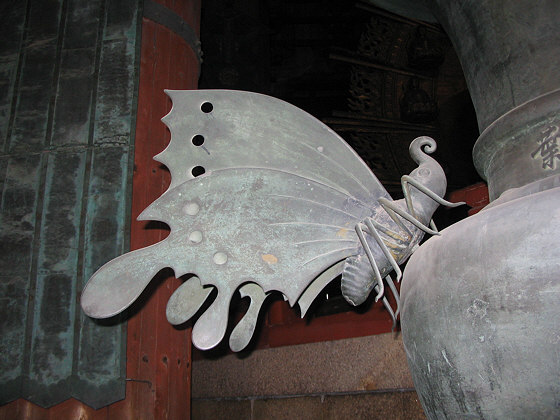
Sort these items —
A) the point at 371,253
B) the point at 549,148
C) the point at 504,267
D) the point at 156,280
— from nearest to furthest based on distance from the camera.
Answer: the point at 504,267, the point at 549,148, the point at 371,253, the point at 156,280

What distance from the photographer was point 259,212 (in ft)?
3.74

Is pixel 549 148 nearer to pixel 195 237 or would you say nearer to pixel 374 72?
pixel 195 237

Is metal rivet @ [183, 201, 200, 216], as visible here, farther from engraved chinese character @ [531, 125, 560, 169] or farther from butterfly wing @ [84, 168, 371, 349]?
engraved chinese character @ [531, 125, 560, 169]

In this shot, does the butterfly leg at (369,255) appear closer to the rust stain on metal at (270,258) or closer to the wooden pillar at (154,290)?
the rust stain on metal at (270,258)

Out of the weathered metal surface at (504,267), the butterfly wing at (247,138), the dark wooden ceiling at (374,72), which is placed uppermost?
the dark wooden ceiling at (374,72)

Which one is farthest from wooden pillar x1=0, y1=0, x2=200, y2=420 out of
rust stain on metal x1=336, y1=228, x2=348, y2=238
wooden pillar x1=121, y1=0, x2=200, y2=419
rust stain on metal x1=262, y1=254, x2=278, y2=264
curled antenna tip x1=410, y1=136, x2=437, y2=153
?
curled antenna tip x1=410, y1=136, x2=437, y2=153

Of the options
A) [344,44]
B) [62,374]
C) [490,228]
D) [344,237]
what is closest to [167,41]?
[62,374]

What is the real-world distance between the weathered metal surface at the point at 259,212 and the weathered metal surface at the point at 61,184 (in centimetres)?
78

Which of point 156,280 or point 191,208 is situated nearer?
point 191,208

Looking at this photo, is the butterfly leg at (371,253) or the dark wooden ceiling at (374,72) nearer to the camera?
the butterfly leg at (371,253)

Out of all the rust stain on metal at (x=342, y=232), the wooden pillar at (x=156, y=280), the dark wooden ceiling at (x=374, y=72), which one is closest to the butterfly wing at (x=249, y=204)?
the rust stain on metal at (x=342, y=232)

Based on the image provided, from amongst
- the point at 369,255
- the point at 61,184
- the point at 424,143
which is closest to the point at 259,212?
the point at 369,255

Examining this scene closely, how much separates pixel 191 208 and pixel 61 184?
3.48ft

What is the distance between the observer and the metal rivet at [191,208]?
113 centimetres
